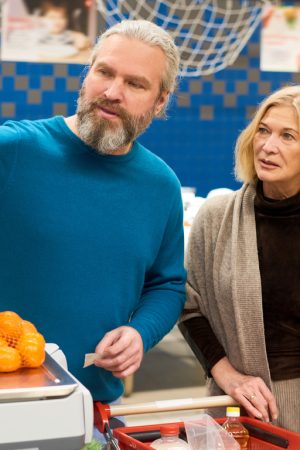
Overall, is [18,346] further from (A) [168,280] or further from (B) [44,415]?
(A) [168,280]

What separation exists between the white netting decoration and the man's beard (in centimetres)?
439

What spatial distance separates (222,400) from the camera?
5.89 ft

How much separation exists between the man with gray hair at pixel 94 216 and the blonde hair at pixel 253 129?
30 centimetres

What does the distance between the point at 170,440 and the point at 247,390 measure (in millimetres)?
351

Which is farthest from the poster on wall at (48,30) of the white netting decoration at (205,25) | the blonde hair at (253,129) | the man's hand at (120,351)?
the man's hand at (120,351)

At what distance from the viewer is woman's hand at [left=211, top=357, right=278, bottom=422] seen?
1804 mm

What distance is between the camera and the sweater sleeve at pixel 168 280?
1.87 m

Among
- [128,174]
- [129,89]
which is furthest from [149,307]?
[129,89]

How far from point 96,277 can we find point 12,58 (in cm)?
426

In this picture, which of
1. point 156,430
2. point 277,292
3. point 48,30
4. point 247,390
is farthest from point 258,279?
point 48,30

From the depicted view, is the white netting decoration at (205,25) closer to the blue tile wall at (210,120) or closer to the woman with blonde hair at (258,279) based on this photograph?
the blue tile wall at (210,120)

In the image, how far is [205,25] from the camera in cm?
616

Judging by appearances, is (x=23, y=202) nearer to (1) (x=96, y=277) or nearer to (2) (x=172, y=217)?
(1) (x=96, y=277)

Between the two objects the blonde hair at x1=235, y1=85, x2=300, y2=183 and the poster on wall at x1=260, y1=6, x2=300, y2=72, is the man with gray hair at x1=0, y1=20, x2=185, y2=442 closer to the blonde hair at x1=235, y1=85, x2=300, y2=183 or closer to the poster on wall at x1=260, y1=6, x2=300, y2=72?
the blonde hair at x1=235, y1=85, x2=300, y2=183
